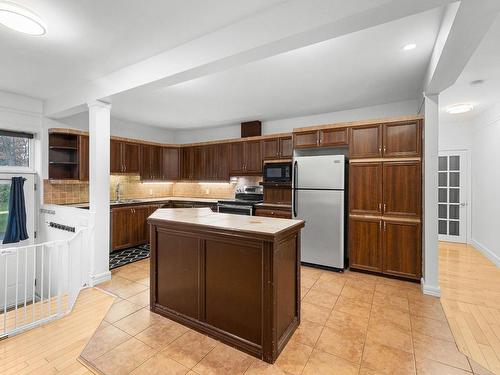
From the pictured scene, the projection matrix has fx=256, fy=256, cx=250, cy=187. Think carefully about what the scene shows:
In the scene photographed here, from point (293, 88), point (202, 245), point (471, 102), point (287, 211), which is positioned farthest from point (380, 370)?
point (471, 102)

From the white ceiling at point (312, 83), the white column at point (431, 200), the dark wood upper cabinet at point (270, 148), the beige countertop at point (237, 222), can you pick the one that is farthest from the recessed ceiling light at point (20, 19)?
the white column at point (431, 200)

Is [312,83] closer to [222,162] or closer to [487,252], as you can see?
[222,162]

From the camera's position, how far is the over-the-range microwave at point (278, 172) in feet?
15.3

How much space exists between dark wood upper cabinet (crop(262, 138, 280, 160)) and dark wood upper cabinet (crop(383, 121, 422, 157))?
2.03 metres

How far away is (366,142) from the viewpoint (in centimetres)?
380

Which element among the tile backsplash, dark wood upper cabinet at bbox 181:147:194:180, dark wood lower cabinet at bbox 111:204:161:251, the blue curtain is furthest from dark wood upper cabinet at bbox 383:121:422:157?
the blue curtain

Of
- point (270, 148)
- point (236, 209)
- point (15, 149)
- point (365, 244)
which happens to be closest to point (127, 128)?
point (15, 149)

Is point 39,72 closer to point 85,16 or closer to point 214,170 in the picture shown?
point 85,16

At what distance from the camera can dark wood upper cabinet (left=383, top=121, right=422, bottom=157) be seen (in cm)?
346

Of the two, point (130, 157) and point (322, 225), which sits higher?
point (130, 157)

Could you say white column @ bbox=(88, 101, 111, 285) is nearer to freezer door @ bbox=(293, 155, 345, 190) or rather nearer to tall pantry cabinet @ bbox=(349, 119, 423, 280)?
freezer door @ bbox=(293, 155, 345, 190)

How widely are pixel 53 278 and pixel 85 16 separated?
4112mm

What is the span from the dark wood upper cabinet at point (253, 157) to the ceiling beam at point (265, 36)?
277 cm

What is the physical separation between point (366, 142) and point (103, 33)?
11.4 ft
